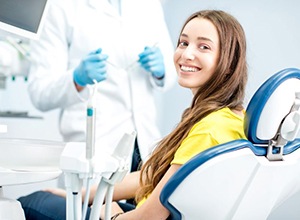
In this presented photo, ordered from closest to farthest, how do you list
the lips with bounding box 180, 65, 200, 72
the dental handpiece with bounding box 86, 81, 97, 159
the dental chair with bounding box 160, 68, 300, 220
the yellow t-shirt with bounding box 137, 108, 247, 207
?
the dental handpiece with bounding box 86, 81, 97, 159 < the dental chair with bounding box 160, 68, 300, 220 < the yellow t-shirt with bounding box 137, 108, 247, 207 < the lips with bounding box 180, 65, 200, 72

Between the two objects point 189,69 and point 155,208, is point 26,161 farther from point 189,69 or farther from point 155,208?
point 189,69

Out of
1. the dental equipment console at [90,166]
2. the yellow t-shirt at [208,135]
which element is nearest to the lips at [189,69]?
the yellow t-shirt at [208,135]

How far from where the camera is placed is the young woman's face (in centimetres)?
122

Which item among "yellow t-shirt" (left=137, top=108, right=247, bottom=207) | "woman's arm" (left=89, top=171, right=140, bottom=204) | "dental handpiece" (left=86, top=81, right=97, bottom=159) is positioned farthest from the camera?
"woman's arm" (left=89, top=171, right=140, bottom=204)

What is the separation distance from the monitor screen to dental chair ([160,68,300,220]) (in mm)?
579

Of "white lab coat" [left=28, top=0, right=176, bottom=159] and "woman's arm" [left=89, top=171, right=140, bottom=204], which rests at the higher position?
"white lab coat" [left=28, top=0, right=176, bottom=159]

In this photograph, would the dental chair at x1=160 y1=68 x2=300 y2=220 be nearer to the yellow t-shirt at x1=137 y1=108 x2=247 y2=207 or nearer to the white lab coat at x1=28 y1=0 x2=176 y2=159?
the yellow t-shirt at x1=137 y1=108 x2=247 y2=207

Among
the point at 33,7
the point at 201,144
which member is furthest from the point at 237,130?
the point at 33,7

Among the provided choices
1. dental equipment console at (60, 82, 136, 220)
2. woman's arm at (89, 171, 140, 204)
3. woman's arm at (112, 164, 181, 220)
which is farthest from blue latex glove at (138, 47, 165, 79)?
dental equipment console at (60, 82, 136, 220)

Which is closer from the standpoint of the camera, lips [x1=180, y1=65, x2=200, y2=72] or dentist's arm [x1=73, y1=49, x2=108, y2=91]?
lips [x1=180, y1=65, x2=200, y2=72]

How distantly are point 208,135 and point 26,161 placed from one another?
0.45 m

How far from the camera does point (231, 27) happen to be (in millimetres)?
1248

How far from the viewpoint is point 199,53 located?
4.03 ft

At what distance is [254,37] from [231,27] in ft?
4.21
